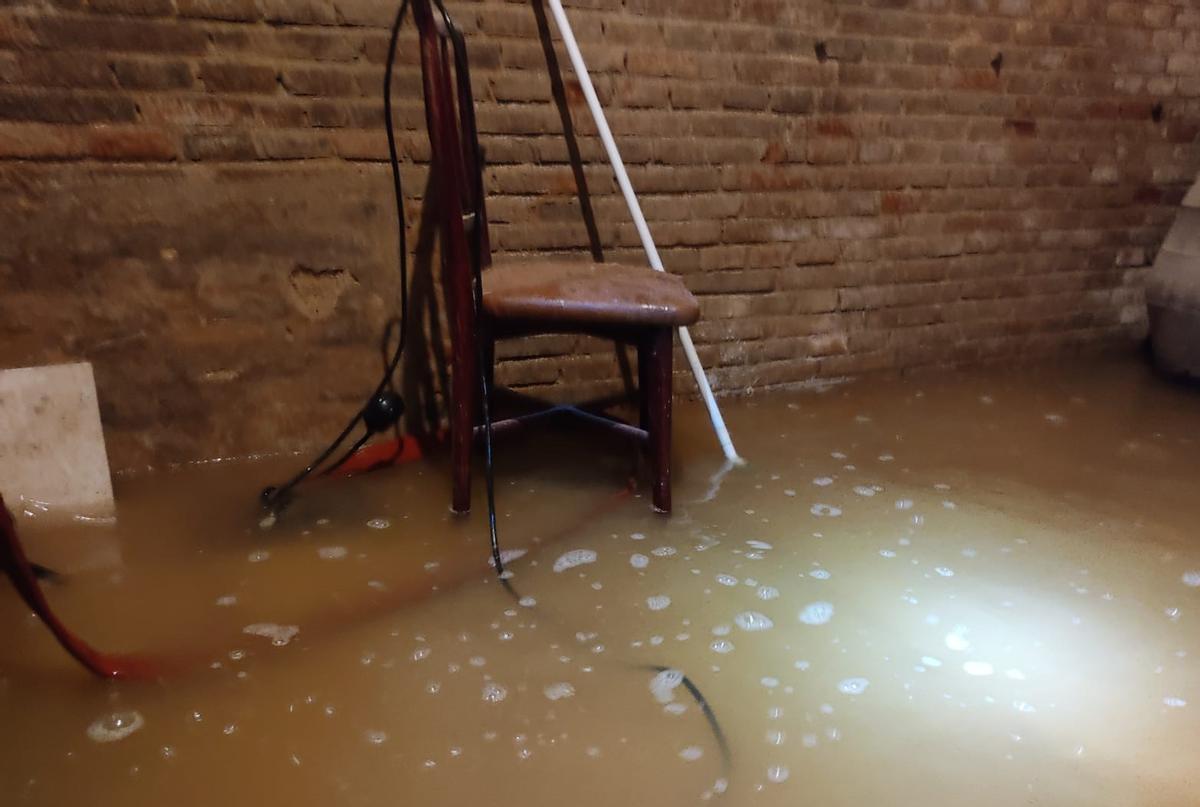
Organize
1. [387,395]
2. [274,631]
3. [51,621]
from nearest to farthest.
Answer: [51,621] < [274,631] < [387,395]

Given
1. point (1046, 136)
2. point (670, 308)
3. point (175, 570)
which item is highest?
point (1046, 136)

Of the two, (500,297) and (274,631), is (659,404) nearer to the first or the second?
(500,297)

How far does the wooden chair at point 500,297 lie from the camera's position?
1.41 meters

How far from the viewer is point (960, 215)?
257 cm

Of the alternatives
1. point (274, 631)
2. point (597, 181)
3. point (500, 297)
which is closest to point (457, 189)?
point (500, 297)

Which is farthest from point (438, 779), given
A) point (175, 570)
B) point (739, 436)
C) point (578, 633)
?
point (739, 436)

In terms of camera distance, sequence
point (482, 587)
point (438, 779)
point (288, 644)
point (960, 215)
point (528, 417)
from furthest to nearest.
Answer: point (960, 215) < point (528, 417) < point (482, 587) < point (288, 644) < point (438, 779)

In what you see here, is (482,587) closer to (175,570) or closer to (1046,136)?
(175,570)

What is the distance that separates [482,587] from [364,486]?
51 cm

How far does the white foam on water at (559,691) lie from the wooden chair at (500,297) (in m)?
0.54

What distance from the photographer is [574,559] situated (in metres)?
1.51

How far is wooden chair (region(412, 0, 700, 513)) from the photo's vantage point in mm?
1409

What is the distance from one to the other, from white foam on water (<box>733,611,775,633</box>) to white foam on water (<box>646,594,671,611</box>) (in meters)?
0.12

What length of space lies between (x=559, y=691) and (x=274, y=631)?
486mm
